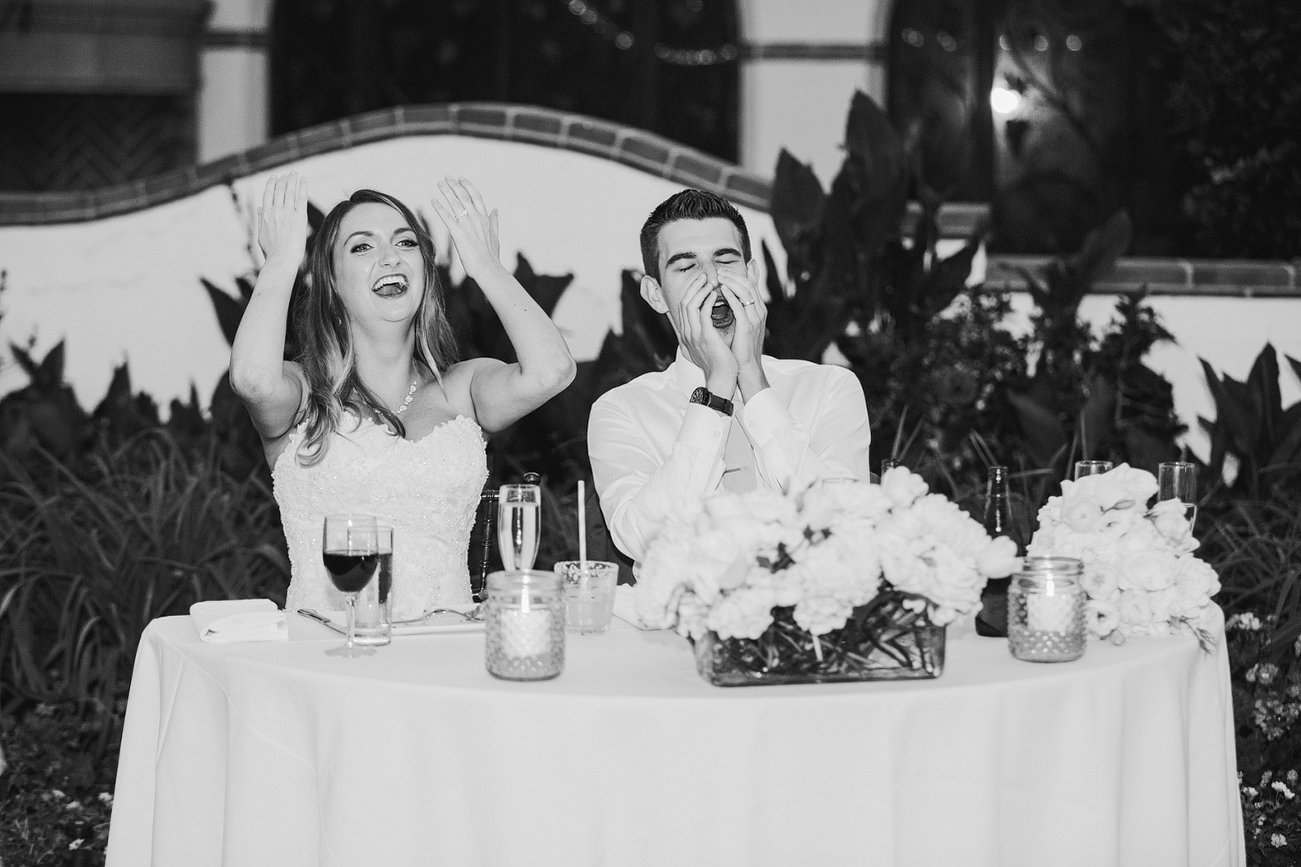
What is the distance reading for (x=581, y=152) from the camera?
537 centimetres

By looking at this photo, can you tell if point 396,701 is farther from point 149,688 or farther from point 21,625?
point 21,625

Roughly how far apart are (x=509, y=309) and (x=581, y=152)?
2.56 meters

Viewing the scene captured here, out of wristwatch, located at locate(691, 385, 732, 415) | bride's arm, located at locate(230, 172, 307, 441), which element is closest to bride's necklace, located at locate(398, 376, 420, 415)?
bride's arm, located at locate(230, 172, 307, 441)

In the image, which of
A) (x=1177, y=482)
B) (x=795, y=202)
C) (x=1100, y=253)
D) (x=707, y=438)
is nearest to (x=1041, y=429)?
(x=1100, y=253)

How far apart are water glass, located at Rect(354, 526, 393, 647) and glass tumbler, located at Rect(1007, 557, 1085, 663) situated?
0.90 metres

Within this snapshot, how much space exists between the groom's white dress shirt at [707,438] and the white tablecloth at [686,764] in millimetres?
588

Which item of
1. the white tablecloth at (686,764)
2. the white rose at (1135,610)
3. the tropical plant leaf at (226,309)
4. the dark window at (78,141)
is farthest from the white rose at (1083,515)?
the dark window at (78,141)

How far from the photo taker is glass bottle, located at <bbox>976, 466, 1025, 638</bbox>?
2191 millimetres

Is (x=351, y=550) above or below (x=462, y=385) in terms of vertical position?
below

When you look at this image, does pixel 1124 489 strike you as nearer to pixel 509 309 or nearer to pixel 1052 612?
pixel 1052 612

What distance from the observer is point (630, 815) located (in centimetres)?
181

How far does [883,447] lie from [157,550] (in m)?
2.11

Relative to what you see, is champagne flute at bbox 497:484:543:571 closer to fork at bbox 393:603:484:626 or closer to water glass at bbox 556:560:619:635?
Answer: water glass at bbox 556:560:619:635

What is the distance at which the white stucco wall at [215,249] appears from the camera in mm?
→ 5309
